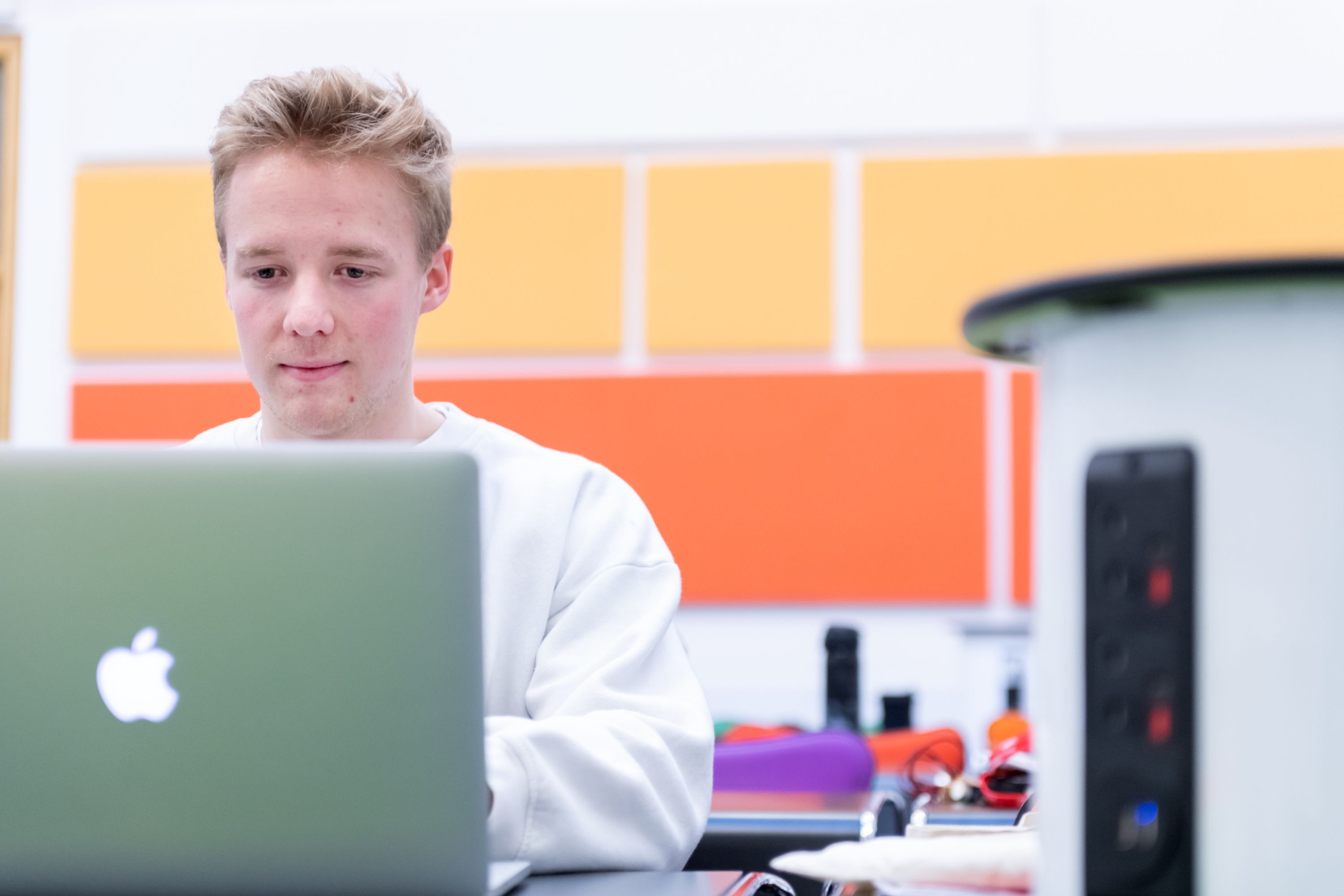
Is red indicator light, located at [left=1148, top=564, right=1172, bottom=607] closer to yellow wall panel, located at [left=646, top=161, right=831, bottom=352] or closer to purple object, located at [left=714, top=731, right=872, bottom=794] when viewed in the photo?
purple object, located at [left=714, top=731, right=872, bottom=794]

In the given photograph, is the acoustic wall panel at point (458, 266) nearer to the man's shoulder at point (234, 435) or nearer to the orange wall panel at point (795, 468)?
the orange wall panel at point (795, 468)

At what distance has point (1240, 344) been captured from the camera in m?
0.50

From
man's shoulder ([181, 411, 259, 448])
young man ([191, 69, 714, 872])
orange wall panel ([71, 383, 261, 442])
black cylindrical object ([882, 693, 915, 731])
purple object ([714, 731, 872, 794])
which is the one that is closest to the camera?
young man ([191, 69, 714, 872])

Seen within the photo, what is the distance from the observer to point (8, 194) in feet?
10.6

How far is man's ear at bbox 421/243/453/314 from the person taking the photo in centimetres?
137

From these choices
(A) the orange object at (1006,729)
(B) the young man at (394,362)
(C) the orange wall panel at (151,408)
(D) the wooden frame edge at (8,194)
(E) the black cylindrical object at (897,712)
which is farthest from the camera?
(D) the wooden frame edge at (8,194)

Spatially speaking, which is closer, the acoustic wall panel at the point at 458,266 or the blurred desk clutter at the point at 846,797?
the blurred desk clutter at the point at 846,797

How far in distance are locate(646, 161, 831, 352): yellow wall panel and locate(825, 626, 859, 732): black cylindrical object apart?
758mm

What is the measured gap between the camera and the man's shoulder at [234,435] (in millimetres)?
1363

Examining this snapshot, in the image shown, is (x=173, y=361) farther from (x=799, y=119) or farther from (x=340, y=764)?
(x=340, y=764)

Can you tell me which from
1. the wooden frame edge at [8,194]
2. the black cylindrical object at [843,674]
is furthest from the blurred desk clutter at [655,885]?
the wooden frame edge at [8,194]

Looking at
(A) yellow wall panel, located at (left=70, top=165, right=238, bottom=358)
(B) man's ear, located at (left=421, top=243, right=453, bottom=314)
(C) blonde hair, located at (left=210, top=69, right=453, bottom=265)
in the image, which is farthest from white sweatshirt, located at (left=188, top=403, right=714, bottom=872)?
(A) yellow wall panel, located at (left=70, top=165, right=238, bottom=358)

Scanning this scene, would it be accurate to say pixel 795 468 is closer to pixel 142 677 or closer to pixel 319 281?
pixel 319 281

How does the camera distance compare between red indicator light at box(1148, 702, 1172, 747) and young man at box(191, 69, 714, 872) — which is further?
young man at box(191, 69, 714, 872)
